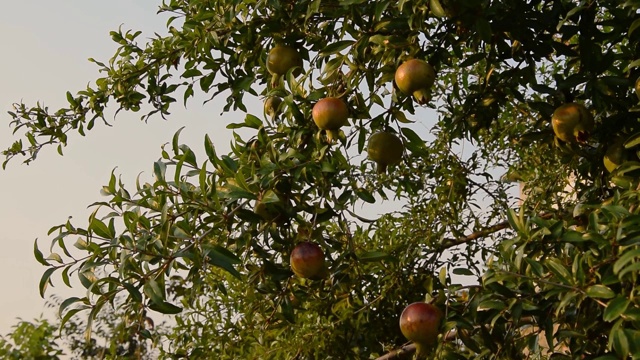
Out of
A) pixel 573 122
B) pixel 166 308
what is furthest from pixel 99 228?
pixel 573 122

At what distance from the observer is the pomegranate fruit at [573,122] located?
6.50ft

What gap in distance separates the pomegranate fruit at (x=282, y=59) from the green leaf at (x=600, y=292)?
3.19 feet

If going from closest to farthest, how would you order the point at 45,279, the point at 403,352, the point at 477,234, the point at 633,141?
the point at 45,279 < the point at 633,141 < the point at 403,352 < the point at 477,234

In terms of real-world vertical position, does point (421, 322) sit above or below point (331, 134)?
below

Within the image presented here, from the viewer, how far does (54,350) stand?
2.89 meters

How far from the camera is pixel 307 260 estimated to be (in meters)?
1.71

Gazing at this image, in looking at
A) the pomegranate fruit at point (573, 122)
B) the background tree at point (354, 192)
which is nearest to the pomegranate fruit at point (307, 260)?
the background tree at point (354, 192)

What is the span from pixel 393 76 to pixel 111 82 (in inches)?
53.3

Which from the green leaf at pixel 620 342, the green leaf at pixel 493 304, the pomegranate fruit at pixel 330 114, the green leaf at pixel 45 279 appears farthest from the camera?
the pomegranate fruit at pixel 330 114

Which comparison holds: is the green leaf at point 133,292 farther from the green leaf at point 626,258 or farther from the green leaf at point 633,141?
the green leaf at point 633,141

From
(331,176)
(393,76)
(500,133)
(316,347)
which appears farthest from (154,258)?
(500,133)

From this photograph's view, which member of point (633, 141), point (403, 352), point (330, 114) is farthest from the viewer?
point (403, 352)

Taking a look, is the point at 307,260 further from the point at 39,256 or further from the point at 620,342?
the point at 620,342

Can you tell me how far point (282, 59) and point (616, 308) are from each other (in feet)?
3.54
